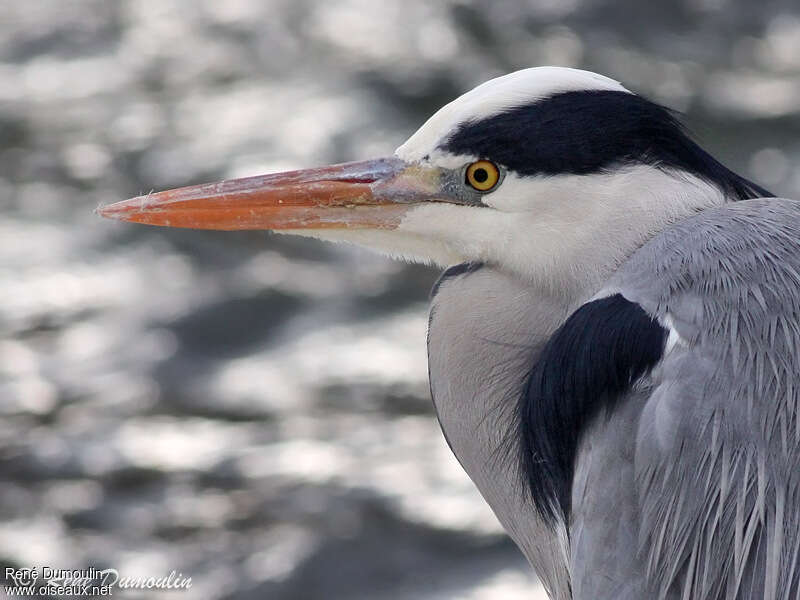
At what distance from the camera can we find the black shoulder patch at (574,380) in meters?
1.91

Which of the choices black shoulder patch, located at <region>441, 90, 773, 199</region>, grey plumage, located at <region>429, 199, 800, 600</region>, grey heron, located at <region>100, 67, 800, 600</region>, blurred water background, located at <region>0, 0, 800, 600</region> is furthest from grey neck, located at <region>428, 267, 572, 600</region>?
blurred water background, located at <region>0, 0, 800, 600</region>

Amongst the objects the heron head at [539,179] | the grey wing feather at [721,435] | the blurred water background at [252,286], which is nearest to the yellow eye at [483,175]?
the heron head at [539,179]

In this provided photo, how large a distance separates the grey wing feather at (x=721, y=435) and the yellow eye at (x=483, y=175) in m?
0.29

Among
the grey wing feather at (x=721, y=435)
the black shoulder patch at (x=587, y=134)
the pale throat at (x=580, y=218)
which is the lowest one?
the grey wing feather at (x=721, y=435)

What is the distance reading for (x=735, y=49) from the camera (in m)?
5.58

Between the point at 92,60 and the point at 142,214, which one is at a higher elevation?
the point at 92,60

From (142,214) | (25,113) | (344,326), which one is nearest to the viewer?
(142,214)

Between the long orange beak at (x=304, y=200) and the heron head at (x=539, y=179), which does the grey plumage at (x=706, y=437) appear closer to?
the heron head at (x=539, y=179)

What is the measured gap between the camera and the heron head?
78.8 inches

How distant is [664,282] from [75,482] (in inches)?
90.4

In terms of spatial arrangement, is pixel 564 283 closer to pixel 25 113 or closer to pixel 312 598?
pixel 312 598

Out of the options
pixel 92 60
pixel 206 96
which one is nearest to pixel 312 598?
pixel 206 96

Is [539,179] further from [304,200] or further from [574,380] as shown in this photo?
[304,200]

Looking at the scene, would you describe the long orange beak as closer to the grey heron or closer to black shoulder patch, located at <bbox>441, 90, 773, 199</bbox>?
the grey heron
